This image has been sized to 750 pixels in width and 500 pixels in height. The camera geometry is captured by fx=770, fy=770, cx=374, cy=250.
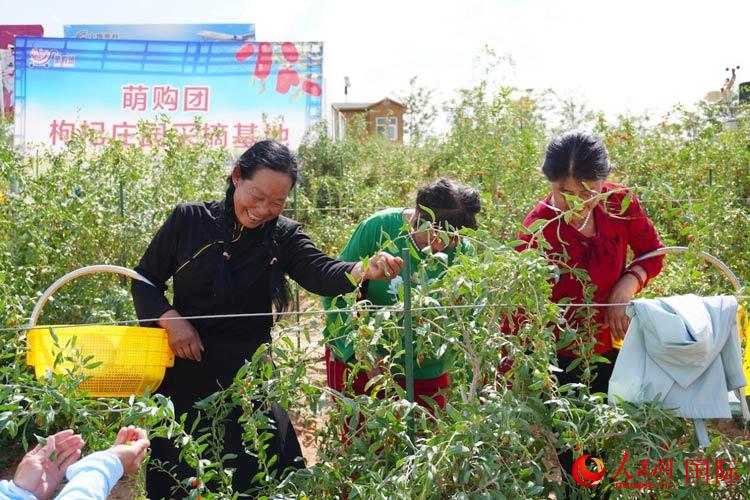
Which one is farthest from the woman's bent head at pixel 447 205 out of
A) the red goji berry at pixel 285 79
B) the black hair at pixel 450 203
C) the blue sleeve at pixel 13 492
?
the red goji berry at pixel 285 79

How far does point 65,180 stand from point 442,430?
2.84m

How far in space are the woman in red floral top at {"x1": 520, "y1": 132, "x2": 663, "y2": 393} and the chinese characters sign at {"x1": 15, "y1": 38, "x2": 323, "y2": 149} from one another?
22.4ft

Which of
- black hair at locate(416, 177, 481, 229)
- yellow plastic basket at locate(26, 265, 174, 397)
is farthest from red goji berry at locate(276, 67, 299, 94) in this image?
yellow plastic basket at locate(26, 265, 174, 397)

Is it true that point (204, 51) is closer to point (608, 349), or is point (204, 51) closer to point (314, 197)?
point (314, 197)

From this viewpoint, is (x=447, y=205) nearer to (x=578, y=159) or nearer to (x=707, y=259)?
(x=578, y=159)

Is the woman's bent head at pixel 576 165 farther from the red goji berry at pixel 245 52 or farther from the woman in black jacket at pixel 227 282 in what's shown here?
the red goji berry at pixel 245 52

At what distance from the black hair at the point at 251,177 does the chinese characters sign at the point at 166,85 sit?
672cm

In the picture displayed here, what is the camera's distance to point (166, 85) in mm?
8953

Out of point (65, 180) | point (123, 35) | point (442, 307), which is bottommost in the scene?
point (442, 307)

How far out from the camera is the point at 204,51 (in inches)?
355

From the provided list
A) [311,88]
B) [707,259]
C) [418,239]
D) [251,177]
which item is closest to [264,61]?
[311,88]

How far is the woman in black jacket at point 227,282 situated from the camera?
1.99 m

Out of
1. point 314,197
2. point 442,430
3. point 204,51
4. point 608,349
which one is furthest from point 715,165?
point 204,51

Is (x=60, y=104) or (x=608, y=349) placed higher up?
(x=60, y=104)
